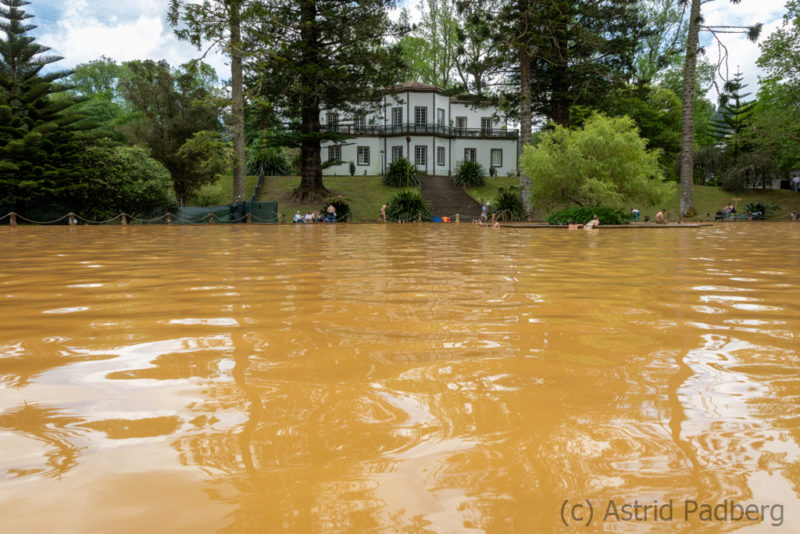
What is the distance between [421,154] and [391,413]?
49591 millimetres

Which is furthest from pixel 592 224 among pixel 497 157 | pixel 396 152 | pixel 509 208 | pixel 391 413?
pixel 497 157

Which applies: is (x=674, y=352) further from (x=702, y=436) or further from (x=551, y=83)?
(x=551, y=83)

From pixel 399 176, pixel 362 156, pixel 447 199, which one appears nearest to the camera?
pixel 447 199

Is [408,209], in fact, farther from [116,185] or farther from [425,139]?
[425,139]

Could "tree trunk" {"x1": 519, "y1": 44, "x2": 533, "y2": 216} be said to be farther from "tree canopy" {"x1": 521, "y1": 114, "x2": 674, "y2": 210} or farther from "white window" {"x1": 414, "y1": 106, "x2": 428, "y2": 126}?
"white window" {"x1": 414, "y1": 106, "x2": 428, "y2": 126}

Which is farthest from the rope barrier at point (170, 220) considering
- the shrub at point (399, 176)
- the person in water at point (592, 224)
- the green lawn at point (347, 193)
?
the person in water at point (592, 224)

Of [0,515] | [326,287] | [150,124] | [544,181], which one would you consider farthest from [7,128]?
[0,515]

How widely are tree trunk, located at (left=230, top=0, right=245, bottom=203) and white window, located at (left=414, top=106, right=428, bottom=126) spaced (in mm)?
26308

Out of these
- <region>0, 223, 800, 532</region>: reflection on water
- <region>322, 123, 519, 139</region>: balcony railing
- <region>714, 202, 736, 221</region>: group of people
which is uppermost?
<region>322, 123, 519, 139</region>: balcony railing

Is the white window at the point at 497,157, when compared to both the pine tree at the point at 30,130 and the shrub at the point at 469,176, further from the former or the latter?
the pine tree at the point at 30,130

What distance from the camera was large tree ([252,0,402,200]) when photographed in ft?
94.4

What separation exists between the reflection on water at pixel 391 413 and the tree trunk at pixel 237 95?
883 inches

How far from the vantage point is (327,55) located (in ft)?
101

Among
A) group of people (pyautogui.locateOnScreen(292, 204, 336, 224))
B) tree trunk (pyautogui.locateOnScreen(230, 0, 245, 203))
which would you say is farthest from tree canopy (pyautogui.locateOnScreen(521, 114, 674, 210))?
tree trunk (pyautogui.locateOnScreen(230, 0, 245, 203))
